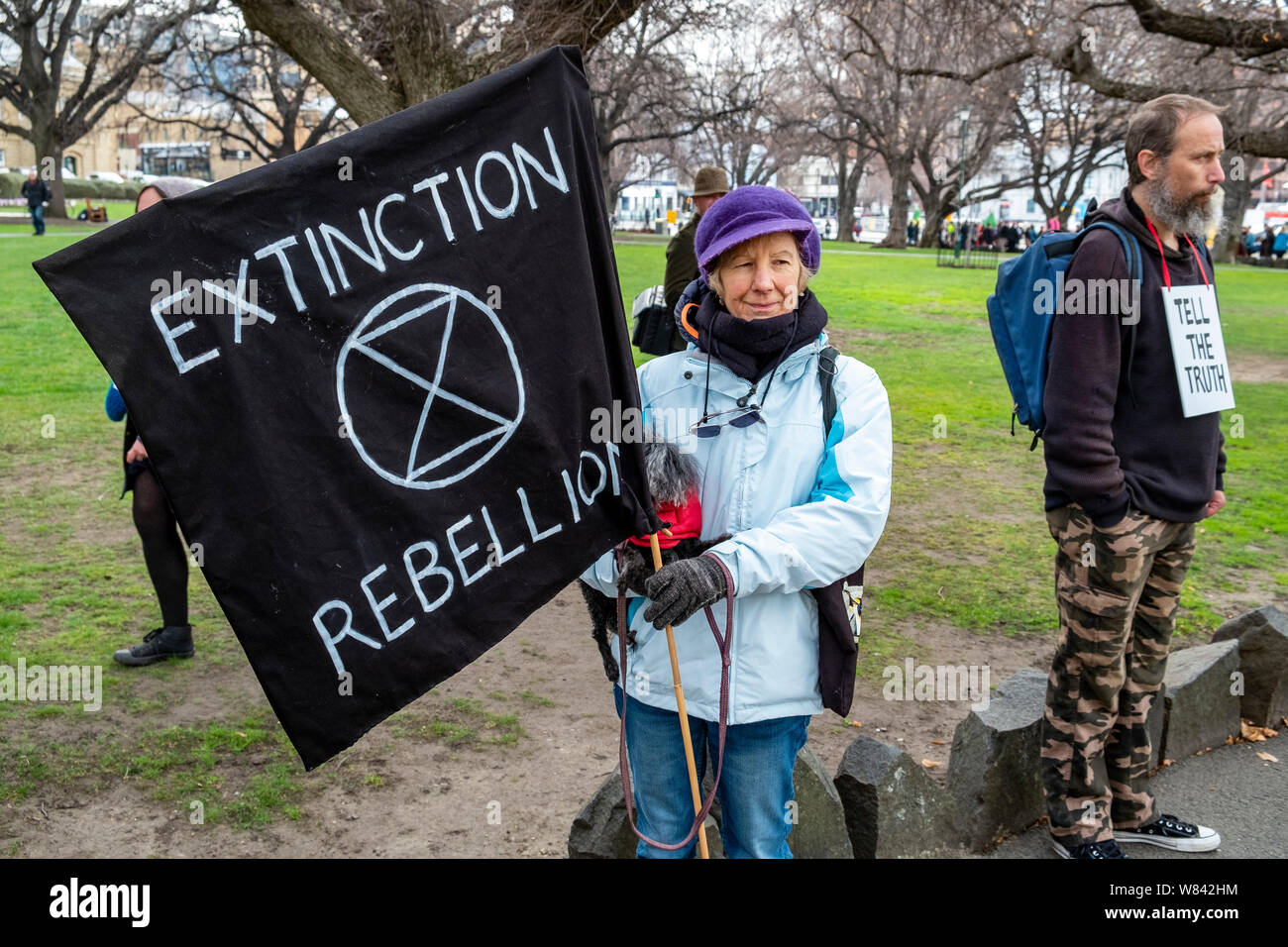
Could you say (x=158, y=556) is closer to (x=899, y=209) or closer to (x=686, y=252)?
(x=686, y=252)

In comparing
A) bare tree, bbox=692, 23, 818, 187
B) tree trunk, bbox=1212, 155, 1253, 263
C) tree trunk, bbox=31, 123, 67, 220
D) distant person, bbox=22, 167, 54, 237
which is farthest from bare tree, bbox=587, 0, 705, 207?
tree trunk, bbox=1212, 155, 1253, 263

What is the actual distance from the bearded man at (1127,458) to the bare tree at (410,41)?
574cm

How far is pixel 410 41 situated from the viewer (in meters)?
8.83

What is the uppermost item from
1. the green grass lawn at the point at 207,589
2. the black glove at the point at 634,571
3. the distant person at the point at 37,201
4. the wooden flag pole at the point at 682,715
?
the distant person at the point at 37,201

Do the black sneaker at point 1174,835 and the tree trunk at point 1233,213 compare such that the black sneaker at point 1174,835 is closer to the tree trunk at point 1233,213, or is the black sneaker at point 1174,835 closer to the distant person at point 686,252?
the distant person at point 686,252

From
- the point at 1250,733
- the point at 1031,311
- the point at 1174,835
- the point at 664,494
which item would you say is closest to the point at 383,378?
the point at 664,494

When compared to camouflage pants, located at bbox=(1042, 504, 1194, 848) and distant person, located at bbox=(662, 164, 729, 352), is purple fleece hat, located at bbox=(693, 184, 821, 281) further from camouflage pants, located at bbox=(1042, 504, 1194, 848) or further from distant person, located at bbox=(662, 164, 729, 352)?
distant person, located at bbox=(662, 164, 729, 352)

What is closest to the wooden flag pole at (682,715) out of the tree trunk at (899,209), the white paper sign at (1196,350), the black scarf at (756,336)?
A: the black scarf at (756,336)

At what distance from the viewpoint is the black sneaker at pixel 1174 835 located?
4.23 m

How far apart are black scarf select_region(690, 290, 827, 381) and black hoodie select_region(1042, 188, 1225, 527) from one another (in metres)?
1.17

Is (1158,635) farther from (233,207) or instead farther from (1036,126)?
(1036,126)

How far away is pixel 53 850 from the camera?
13.0 feet
